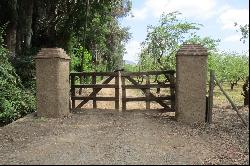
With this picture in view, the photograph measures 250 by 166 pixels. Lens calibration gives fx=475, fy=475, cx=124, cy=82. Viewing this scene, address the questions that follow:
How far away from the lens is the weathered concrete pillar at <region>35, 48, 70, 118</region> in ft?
50.8

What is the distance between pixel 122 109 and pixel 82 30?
54.3 feet

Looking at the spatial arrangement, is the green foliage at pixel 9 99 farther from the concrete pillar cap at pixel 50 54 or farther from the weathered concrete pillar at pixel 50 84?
the concrete pillar cap at pixel 50 54

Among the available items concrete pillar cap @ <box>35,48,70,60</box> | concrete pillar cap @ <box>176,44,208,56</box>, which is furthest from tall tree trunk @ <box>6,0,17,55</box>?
concrete pillar cap @ <box>176,44,208,56</box>

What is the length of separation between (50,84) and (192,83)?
15.3 ft

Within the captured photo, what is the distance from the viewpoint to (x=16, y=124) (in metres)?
14.0

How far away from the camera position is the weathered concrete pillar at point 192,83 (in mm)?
14125

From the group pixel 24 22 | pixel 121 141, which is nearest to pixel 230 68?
pixel 24 22

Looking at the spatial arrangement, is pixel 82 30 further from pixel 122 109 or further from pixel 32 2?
pixel 122 109

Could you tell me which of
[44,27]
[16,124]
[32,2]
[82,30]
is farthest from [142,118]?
[82,30]

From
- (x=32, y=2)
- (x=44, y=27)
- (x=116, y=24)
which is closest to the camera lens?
(x=32, y=2)

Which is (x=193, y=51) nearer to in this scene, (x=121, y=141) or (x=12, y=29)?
(x=121, y=141)

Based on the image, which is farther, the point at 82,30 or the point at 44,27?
the point at 82,30

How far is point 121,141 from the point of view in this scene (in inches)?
418

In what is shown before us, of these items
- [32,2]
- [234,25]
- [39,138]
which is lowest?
[39,138]
